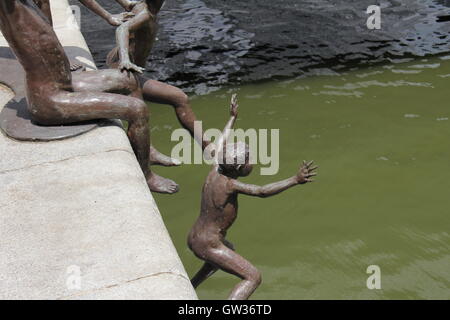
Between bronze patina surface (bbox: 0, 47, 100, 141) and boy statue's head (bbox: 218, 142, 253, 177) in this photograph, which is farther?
bronze patina surface (bbox: 0, 47, 100, 141)

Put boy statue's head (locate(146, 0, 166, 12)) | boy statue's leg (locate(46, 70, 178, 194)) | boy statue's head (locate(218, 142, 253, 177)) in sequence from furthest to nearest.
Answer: boy statue's head (locate(146, 0, 166, 12)), boy statue's leg (locate(46, 70, 178, 194)), boy statue's head (locate(218, 142, 253, 177))

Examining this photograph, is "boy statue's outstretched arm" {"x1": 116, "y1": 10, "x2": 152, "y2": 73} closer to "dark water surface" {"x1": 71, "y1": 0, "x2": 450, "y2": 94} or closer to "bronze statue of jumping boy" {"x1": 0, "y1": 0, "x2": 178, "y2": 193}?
"bronze statue of jumping boy" {"x1": 0, "y1": 0, "x2": 178, "y2": 193}

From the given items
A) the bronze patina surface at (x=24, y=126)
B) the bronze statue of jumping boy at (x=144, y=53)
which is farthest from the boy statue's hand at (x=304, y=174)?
the bronze patina surface at (x=24, y=126)

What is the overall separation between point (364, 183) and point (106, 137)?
422 centimetres

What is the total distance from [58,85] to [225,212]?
165cm

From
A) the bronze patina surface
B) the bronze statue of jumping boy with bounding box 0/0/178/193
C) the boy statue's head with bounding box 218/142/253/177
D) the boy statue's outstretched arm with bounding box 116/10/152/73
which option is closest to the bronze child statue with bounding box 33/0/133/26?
the boy statue's outstretched arm with bounding box 116/10/152/73

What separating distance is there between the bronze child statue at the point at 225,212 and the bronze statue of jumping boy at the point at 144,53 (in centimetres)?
87

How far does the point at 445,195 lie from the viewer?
25.2 feet

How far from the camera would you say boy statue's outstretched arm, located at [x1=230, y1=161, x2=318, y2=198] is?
4098 millimetres

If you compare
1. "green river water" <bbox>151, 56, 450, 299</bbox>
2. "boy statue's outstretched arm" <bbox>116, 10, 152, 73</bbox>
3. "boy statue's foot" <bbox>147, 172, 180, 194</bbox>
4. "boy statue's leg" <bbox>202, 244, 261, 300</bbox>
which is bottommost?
"green river water" <bbox>151, 56, 450, 299</bbox>

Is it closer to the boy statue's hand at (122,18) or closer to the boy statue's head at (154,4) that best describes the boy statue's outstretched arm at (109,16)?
the boy statue's hand at (122,18)

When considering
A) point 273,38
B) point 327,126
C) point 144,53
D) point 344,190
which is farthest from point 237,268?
point 273,38

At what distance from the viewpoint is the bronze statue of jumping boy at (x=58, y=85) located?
4523 mm

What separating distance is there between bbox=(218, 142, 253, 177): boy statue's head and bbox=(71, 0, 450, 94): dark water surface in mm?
6834
